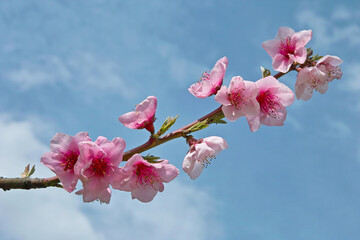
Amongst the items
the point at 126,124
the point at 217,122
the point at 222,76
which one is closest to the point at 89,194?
the point at 126,124

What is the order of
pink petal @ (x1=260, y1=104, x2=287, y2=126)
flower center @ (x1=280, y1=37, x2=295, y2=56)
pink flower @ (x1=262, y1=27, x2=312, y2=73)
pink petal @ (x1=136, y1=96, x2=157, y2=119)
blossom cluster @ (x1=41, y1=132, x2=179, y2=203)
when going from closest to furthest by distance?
blossom cluster @ (x1=41, y1=132, x2=179, y2=203), pink petal @ (x1=136, y1=96, x2=157, y2=119), pink petal @ (x1=260, y1=104, x2=287, y2=126), pink flower @ (x1=262, y1=27, x2=312, y2=73), flower center @ (x1=280, y1=37, x2=295, y2=56)

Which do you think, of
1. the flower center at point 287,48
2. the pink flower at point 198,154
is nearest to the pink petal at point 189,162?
the pink flower at point 198,154

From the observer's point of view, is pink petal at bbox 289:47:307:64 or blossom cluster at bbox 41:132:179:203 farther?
pink petal at bbox 289:47:307:64

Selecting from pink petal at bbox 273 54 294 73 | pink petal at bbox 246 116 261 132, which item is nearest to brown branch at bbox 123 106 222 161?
pink petal at bbox 246 116 261 132

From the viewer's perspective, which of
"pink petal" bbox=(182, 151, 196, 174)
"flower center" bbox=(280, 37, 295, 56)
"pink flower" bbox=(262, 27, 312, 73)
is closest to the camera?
"pink petal" bbox=(182, 151, 196, 174)

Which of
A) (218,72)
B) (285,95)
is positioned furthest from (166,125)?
(285,95)

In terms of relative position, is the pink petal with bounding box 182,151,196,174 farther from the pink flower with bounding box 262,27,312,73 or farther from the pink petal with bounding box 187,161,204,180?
the pink flower with bounding box 262,27,312,73

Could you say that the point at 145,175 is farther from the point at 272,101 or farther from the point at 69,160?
the point at 272,101

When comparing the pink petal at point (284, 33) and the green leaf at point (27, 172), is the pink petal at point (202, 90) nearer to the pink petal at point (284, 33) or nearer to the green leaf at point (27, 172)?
the pink petal at point (284, 33)
